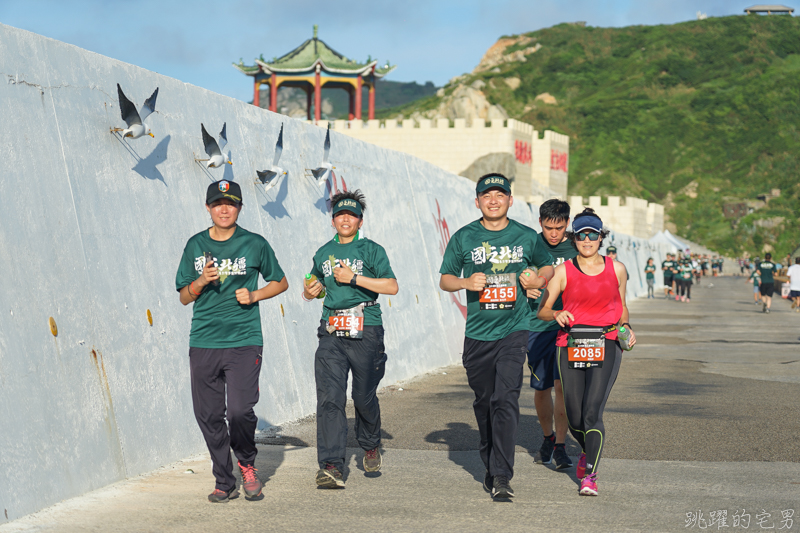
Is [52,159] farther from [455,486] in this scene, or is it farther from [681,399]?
[681,399]

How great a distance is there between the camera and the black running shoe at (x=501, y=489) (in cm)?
569

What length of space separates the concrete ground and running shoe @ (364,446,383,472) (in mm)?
76

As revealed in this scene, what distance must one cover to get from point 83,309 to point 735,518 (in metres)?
3.98

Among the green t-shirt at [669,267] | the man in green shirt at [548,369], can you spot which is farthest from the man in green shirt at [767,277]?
the man in green shirt at [548,369]

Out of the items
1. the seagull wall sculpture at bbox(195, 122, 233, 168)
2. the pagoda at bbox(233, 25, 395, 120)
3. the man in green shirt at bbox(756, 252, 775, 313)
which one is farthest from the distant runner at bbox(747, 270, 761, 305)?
the pagoda at bbox(233, 25, 395, 120)

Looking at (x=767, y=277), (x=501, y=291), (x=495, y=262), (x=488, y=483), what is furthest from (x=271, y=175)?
(x=767, y=277)

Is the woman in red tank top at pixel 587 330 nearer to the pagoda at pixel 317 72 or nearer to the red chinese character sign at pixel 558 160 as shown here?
the pagoda at pixel 317 72

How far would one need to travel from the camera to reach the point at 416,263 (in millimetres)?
13133

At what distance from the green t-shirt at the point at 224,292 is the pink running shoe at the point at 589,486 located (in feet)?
6.97

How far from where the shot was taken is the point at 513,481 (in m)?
6.32

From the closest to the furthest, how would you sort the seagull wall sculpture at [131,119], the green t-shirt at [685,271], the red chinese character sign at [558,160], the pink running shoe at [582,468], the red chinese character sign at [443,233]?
the pink running shoe at [582,468], the seagull wall sculpture at [131,119], the red chinese character sign at [443,233], the green t-shirt at [685,271], the red chinese character sign at [558,160]

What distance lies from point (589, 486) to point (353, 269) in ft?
6.60

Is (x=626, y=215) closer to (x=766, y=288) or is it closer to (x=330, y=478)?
(x=766, y=288)

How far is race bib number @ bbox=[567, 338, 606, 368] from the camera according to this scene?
19.7 ft
